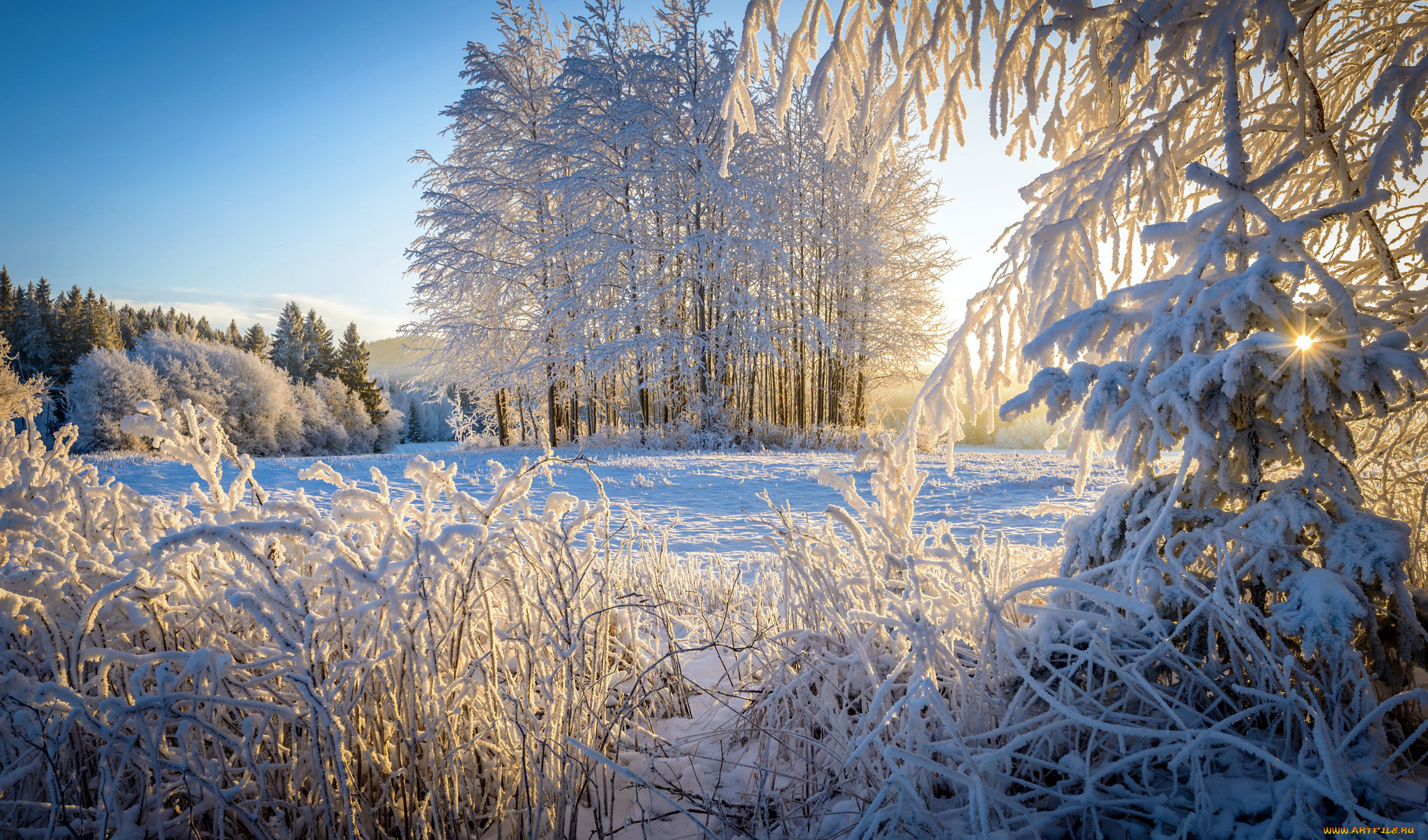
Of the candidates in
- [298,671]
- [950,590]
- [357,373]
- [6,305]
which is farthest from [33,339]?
[950,590]

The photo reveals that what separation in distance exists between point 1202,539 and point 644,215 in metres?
12.5

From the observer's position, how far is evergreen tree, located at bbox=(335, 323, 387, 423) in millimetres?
36062

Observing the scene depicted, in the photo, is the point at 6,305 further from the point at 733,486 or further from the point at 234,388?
the point at 733,486

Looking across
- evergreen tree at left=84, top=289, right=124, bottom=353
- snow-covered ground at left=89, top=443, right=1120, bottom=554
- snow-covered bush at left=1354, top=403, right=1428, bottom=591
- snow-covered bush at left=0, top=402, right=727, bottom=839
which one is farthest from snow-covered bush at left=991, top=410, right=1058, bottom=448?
evergreen tree at left=84, top=289, right=124, bottom=353

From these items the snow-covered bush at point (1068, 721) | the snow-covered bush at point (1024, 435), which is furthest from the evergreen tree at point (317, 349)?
the snow-covered bush at point (1068, 721)

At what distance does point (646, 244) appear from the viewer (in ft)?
40.3

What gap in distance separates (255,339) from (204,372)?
19030 mm

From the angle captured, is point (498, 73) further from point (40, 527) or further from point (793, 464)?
point (40, 527)

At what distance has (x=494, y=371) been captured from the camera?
13.6 m

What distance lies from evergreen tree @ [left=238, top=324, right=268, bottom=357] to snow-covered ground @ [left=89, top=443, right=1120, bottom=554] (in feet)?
110

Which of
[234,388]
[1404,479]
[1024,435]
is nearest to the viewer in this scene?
[1404,479]

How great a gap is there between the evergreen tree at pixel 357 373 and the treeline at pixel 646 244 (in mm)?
26064

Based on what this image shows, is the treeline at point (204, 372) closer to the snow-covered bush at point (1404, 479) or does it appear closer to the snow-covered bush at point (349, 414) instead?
the snow-covered bush at point (349, 414)

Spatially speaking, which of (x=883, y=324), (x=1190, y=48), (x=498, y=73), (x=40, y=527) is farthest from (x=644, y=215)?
(x=40, y=527)
